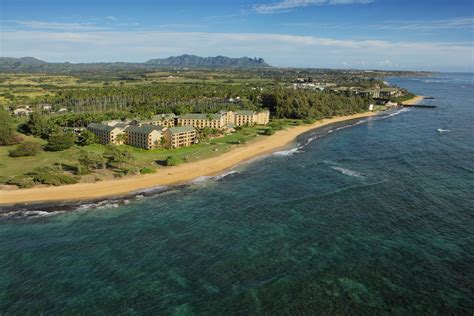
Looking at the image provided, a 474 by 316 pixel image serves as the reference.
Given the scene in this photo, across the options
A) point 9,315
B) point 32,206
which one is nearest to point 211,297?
point 9,315

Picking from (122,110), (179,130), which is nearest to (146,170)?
(179,130)

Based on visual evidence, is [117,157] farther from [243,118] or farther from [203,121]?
[243,118]

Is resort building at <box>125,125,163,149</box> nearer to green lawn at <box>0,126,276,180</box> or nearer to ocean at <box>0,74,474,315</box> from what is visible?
green lawn at <box>0,126,276,180</box>

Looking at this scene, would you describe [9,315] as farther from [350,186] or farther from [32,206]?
[350,186]

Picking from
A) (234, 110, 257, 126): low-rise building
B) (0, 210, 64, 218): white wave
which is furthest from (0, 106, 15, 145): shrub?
(234, 110, 257, 126): low-rise building

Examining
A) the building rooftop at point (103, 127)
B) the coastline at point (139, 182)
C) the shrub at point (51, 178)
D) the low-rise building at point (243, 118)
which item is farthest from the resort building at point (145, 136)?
the low-rise building at point (243, 118)
